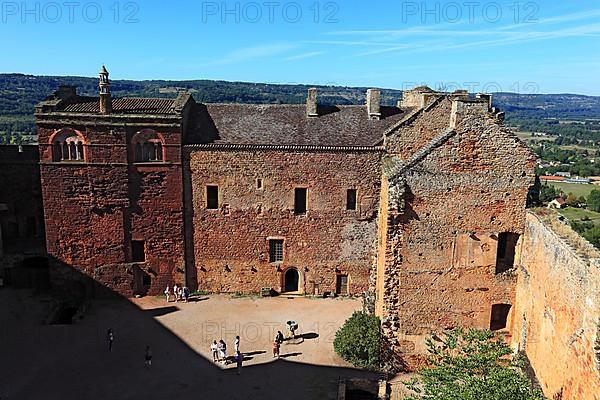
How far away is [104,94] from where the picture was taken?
27719 mm

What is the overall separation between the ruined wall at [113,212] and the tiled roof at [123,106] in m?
1.64

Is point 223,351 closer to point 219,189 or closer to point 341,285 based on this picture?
point 341,285

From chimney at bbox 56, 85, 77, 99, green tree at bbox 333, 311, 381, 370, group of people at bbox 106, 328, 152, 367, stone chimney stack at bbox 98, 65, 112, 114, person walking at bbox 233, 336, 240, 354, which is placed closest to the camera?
green tree at bbox 333, 311, 381, 370

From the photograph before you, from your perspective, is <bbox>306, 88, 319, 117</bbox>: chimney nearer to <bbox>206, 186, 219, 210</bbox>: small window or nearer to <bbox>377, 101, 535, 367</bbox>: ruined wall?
<bbox>206, 186, 219, 210</bbox>: small window

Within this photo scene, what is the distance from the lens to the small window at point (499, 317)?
20719 mm

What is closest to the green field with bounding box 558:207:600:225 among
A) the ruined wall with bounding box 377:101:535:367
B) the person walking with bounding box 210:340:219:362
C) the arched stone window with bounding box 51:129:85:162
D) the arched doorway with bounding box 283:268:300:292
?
the arched doorway with bounding box 283:268:300:292

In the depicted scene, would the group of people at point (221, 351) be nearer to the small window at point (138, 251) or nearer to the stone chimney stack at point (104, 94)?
the small window at point (138, 251)

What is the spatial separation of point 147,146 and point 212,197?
4.67m

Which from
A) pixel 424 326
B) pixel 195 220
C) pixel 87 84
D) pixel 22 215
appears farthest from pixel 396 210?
pixel 87 84

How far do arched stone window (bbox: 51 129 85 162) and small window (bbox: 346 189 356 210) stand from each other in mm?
15151

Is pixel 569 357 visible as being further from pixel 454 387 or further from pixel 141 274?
pixel 141 274

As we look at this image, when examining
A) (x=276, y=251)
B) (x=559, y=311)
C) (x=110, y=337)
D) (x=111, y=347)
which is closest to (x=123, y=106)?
(x=276, y=251)

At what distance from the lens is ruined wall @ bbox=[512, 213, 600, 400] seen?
42.4 ft

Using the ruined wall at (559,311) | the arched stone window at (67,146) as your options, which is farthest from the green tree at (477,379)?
the arched stone window at (67,146)
